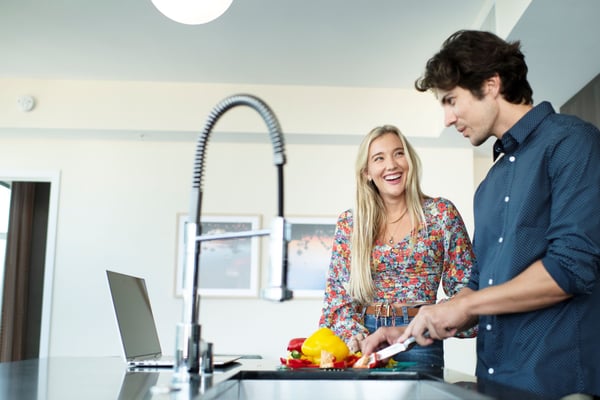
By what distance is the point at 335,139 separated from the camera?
5418 millimetres

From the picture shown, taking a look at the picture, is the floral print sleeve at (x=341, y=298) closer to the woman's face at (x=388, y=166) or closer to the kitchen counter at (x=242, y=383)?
the woman's face at (x=388, y=166)

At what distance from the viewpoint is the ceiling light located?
8.23 feet

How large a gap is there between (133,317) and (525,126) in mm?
1395

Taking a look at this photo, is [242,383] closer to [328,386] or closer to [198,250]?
[328,386]

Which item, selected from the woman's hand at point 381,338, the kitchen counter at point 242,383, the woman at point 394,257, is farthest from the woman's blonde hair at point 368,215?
the kitchen counter at point 242,383

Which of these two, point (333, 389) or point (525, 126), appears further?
point (525, 126)

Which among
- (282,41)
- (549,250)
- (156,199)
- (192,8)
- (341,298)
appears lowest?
(341,298)

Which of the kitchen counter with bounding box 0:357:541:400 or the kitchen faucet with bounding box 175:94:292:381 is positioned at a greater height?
the kitchen faucet with bounding box 175:94:292:381

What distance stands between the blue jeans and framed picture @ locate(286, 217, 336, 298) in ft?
10.8

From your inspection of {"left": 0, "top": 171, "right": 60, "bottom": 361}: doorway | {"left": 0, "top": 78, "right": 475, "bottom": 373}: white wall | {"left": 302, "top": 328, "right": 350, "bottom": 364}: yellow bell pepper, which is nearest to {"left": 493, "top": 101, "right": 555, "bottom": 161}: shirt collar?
{"left": 302, "top": 328, "right": 350, "bottom": 364}: yellow bell pepper

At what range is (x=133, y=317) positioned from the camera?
2.23 metres

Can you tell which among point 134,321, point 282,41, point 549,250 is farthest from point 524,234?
point 282,41

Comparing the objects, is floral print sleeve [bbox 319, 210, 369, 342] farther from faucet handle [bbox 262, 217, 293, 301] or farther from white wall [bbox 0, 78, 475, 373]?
white wall [bbox 0, 78, 475, 373]

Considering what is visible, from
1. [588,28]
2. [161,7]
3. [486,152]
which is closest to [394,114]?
[486,152]
